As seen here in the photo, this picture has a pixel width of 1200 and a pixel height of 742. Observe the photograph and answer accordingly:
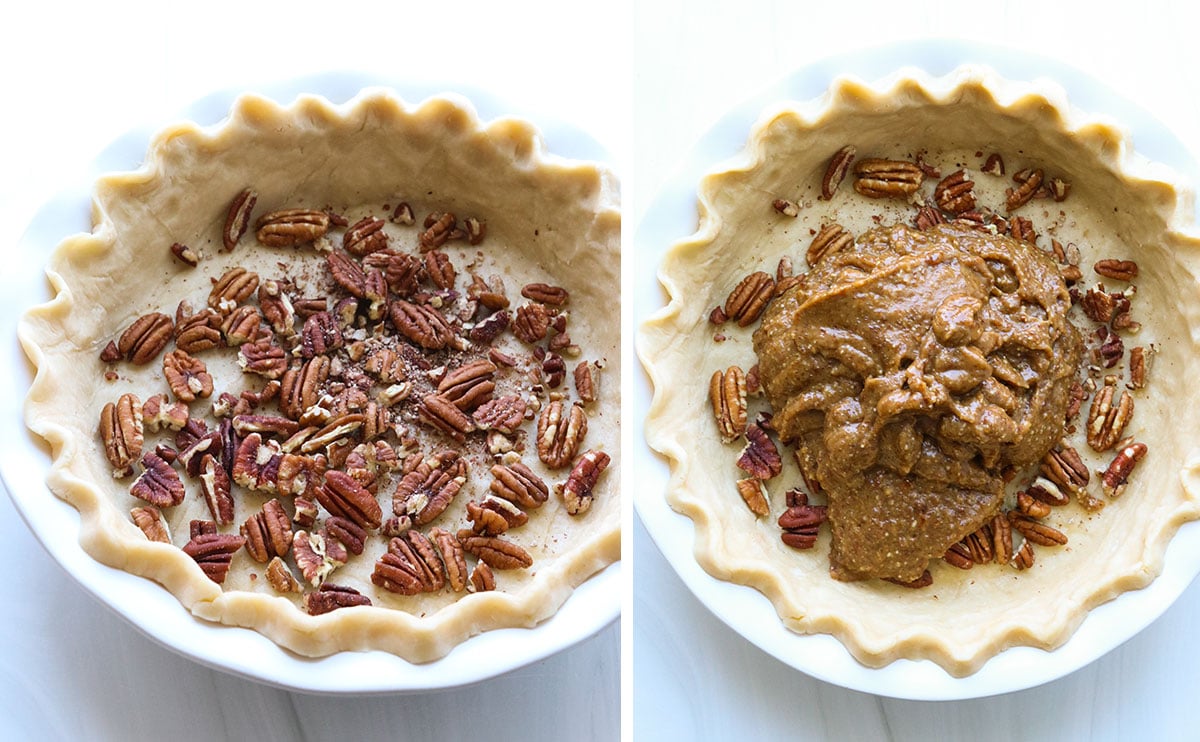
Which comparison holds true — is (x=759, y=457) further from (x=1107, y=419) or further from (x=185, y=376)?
(x=185, y=376)

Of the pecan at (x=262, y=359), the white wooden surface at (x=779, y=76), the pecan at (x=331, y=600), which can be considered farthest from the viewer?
the pecan at (x=262, y=359)

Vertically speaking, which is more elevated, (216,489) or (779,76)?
(779,76)

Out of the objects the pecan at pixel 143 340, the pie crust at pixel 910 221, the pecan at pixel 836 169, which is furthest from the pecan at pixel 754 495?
the pecan at pixel 143 340

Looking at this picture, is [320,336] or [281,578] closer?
[281,578]

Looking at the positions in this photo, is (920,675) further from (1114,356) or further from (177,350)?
(177,350)

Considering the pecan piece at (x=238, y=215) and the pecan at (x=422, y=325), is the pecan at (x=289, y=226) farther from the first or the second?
the pecan at (x=422, y=325)

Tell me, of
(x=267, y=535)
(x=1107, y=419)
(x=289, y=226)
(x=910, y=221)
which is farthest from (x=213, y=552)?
(x=1107, y=419)
